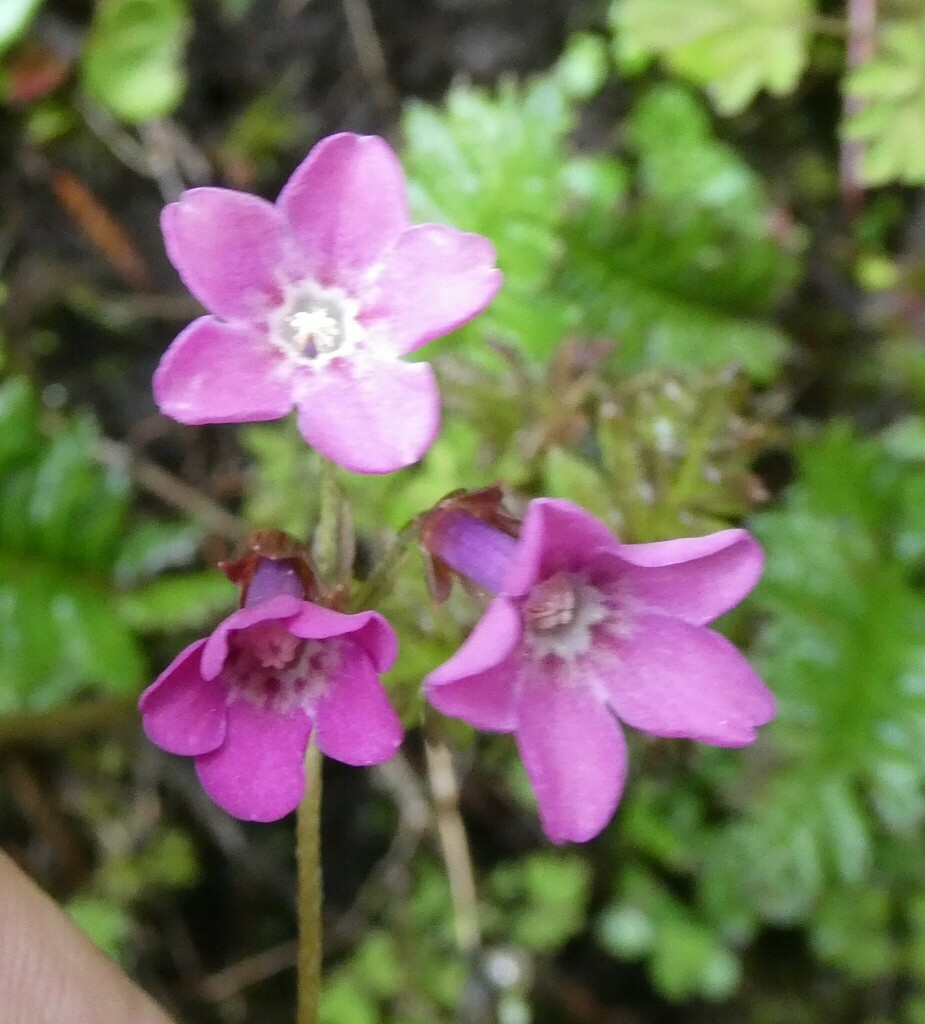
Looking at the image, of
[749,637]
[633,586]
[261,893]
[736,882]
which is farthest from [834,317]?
[261,893]

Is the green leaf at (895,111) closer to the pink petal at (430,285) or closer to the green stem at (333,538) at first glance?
the pink petal at (430,285)

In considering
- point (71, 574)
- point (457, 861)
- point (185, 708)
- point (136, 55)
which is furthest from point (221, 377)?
point (136, 55)

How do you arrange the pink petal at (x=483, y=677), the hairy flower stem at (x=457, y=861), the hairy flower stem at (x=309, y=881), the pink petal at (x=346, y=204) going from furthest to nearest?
the hairy flower stem at (x=457, y=861)
the hairy flower stem at (x=309, y=881)
the pink petal at (x=346, y=204)
the pink petal at (x=483, y=677)

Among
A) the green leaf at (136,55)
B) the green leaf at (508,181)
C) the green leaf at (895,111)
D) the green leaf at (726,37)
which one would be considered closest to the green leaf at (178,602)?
the green leaf at (508,181)

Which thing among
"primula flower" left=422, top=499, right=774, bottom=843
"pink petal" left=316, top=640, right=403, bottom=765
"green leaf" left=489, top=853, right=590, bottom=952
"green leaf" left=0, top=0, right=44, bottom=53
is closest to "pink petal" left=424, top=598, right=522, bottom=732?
"primula flower" left=422, top=499, right=774, bottom=843

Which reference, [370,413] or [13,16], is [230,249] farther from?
[13,16]

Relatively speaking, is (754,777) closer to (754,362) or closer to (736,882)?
(736,882)
